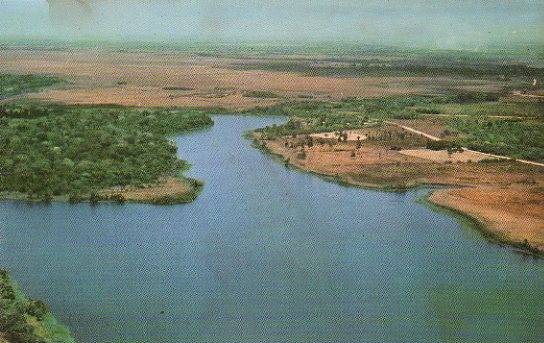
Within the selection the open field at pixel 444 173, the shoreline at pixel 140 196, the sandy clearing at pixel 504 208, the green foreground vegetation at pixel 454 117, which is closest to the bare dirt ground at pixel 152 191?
the shoreline at pixel 140 196

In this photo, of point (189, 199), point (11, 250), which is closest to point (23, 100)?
point (189, 199)

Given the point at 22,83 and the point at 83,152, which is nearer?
the point at 83,152

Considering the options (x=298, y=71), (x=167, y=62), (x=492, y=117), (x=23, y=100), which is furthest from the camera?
→ (x=167, y=62)

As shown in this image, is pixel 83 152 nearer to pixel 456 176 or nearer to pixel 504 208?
pixel 456 176

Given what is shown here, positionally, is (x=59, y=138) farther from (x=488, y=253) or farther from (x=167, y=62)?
(x=167, y=62)

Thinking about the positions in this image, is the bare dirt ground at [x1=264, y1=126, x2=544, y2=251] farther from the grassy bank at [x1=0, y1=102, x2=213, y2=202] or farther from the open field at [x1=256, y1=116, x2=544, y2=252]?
the grassy bank at [x1=0, y1=102, x2=213, y2=202]

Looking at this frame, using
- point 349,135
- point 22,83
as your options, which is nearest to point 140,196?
point 349,135
